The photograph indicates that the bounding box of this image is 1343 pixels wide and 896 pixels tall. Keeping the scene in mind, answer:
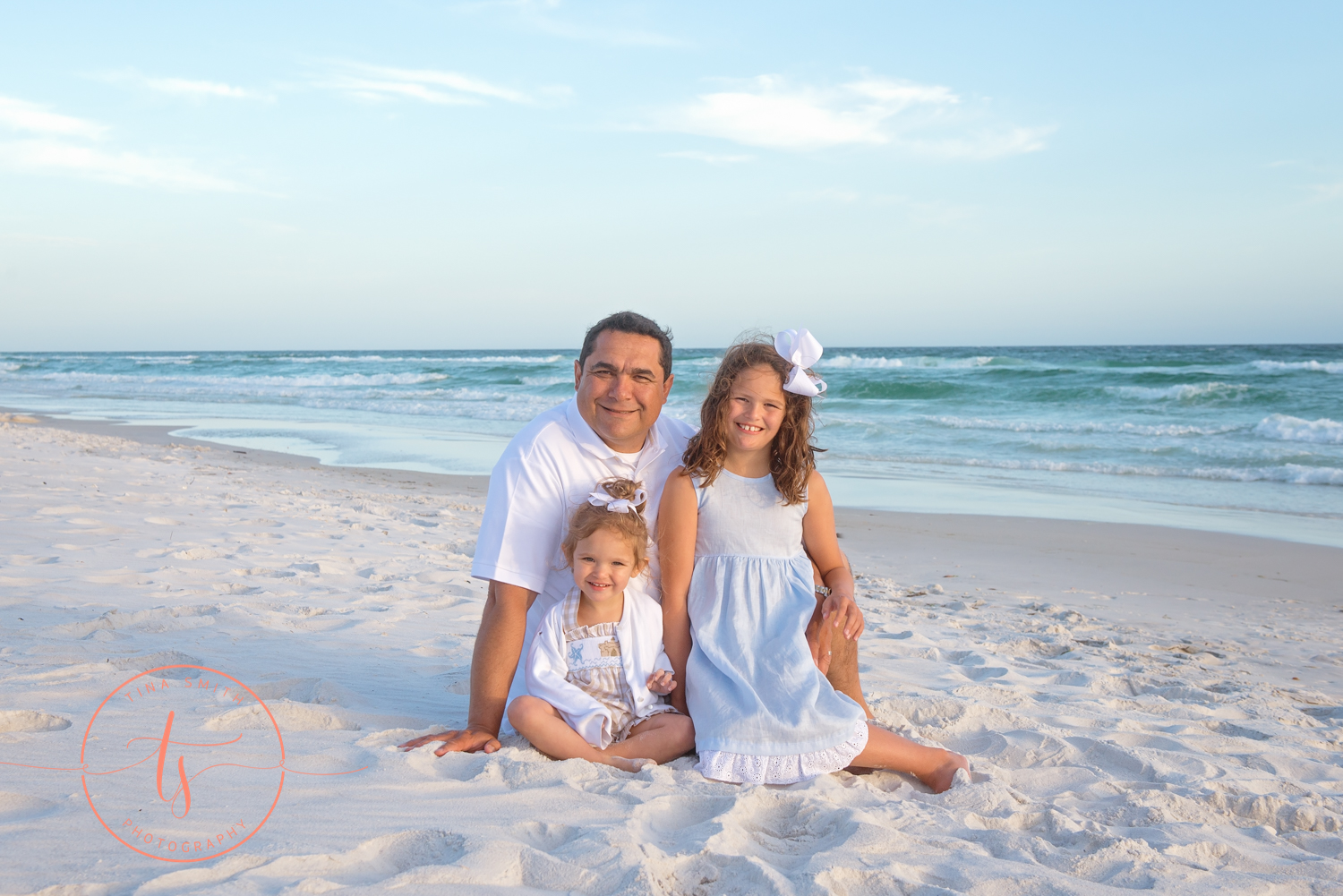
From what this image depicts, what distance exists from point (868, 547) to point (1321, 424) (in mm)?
11327

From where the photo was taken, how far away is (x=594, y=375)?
117 inches

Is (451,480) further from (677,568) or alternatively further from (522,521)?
(677,568)

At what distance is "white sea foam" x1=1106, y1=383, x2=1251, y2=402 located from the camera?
19688 millimetres

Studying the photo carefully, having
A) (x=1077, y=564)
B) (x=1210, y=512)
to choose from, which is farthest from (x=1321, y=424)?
(x=1077, y=564)

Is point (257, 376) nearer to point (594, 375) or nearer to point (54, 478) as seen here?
point (54, 478)

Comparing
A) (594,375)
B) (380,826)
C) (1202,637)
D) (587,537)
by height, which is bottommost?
(1202,637)

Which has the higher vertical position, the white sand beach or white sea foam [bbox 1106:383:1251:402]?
white sea foam [bbox 1106:383:1251:402]

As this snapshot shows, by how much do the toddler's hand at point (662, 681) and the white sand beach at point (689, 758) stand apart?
0.33 meters

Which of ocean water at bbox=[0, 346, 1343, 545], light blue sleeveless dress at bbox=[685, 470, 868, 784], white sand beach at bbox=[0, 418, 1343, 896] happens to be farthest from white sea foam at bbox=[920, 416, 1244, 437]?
light blue sleeveless dress at bbox=[685, 470, 868, 784]

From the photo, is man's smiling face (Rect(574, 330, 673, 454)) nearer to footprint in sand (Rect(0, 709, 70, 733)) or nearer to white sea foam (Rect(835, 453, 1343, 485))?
footprint in sand (Rect(0, 709, 70, 733))

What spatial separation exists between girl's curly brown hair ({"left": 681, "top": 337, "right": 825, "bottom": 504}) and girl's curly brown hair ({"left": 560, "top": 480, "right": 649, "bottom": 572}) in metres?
0.24

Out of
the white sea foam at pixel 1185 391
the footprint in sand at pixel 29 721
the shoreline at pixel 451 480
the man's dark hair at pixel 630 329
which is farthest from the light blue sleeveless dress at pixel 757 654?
the white sea foam at pixel 1185 391

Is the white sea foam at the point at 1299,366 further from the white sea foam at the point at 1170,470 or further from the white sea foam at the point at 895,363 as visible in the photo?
the white sea foam at the point at 1170,470

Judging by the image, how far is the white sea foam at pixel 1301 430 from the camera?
13711mm
